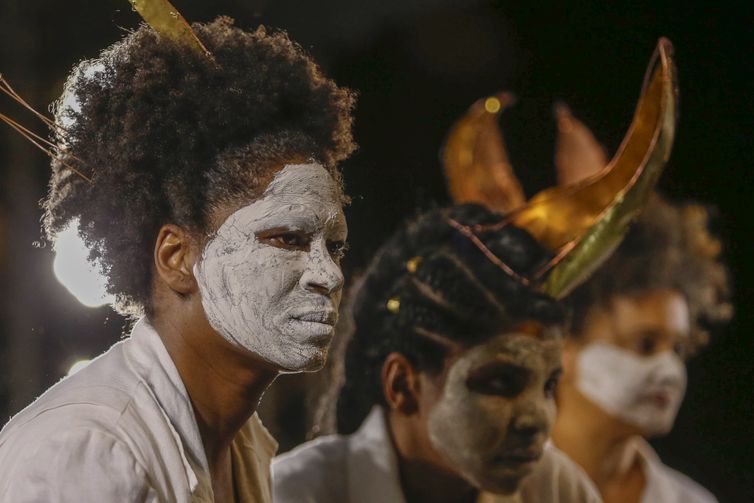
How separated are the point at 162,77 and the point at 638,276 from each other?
1375mm

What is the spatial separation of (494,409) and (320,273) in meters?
0.76

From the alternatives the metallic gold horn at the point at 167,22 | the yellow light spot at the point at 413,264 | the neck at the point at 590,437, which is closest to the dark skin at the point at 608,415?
the neck at the point at 590,437

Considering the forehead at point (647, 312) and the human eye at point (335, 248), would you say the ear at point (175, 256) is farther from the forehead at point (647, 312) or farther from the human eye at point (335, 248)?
the forehead at point (647, 312)

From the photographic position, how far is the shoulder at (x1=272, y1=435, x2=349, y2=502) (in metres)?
1.79

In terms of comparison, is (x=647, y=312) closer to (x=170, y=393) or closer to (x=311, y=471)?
(x=311, y=471)

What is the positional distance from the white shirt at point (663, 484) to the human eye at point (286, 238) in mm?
1310

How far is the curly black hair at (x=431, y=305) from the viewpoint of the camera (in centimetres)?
195

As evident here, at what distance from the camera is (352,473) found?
1.89 m

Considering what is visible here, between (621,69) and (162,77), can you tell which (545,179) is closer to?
(621,69)

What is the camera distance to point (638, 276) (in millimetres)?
2281

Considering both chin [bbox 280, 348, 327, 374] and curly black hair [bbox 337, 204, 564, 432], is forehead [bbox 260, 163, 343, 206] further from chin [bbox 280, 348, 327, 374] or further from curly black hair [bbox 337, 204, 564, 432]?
curly black hair [bbox 337, 204, 564, 432]

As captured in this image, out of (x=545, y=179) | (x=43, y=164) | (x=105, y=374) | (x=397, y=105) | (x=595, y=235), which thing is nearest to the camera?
(x=105, y=374)

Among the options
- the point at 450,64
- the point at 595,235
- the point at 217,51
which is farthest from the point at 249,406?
the point at 450,64

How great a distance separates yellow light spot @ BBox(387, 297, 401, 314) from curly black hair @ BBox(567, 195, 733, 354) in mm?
397
